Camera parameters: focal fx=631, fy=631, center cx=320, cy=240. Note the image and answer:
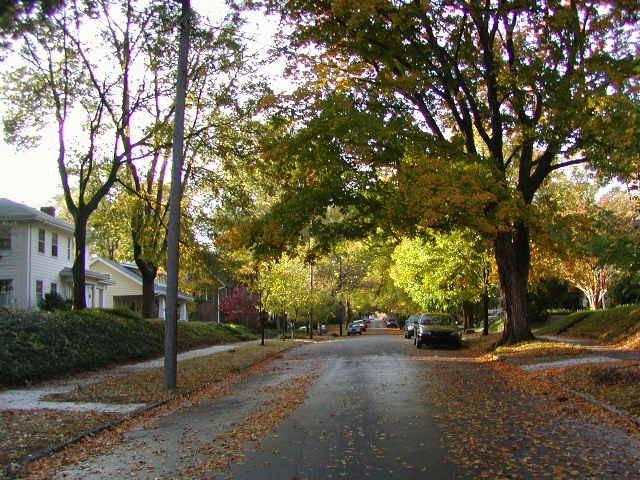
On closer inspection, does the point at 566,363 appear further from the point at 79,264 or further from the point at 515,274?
the point at 79,264

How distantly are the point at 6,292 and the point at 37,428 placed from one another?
81.5ft

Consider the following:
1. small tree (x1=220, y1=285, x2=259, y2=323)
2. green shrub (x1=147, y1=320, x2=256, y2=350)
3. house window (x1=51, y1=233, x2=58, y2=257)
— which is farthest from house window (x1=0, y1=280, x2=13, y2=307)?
small tree (x1=220, y1=285, x2=259, y2=323)

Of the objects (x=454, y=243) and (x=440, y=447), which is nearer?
(x=440, y=447)

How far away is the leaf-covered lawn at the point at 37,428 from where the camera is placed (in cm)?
788

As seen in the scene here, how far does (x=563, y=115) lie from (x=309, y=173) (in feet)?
23.7

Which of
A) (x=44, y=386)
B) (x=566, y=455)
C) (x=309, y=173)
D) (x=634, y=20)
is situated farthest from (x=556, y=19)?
(x=44, y=386)

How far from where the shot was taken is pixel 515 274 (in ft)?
69.5

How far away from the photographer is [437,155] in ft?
57.8

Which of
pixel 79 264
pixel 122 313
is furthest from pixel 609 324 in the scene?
pixel 79 264

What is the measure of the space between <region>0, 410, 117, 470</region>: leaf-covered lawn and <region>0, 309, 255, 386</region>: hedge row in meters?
4.36

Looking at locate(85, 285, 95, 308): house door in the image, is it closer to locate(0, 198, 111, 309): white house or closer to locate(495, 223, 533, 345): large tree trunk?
locate(0, 198, 111, 309): white house

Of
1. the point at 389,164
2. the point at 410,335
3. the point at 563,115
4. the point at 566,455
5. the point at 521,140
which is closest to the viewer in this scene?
the point at 566,455

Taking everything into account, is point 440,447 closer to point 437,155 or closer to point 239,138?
point 437,155

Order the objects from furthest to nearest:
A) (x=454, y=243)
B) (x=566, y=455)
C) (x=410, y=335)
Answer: (x=410, y=335), (x=454, y=243), (x=566, y=455)
